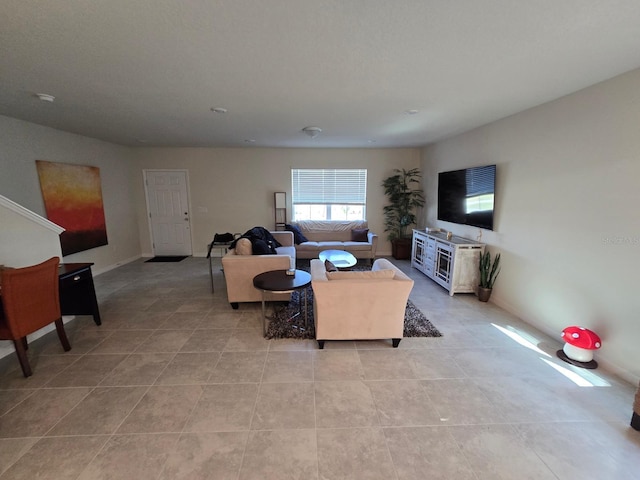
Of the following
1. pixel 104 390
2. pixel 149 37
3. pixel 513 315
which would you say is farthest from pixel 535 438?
pixel 149 37

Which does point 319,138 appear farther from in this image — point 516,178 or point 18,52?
point 18,52

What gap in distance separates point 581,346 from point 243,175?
6104 millimetres

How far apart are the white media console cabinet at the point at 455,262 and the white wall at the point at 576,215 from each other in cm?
33

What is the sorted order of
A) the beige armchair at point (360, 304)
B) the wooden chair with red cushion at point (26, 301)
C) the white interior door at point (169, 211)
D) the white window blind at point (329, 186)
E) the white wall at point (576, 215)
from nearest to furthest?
the wooden chair with red cushion at point (26, 301) → the white wall at point (576, 215) → the beige armchair at point (360, 304) → the white interior door at point (169, 211) → the white window blind at point (329, 186)

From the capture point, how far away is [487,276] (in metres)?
3.81

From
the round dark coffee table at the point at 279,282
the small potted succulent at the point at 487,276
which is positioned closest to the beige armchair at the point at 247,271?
the round dark coffee table at the point at 279,282

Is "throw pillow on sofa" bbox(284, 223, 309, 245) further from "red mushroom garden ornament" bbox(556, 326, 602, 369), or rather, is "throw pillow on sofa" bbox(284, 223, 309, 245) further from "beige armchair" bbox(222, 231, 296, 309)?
"red mushroom garden ornament" bbox(556, 326, 602, 369)

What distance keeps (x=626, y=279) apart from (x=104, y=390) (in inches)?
169

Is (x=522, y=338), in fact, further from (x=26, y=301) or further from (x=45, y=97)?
(x=45, y=97)

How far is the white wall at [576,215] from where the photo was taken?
2.21m

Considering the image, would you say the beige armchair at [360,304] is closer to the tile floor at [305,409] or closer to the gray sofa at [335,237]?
the tile floor at [305,409]

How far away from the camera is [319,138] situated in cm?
498

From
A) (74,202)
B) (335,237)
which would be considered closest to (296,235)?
(335,237)

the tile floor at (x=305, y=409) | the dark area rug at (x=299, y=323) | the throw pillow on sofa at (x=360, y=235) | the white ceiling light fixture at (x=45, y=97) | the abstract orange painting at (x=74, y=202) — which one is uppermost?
the white ceiling light fixture at (x=45, y=97)
